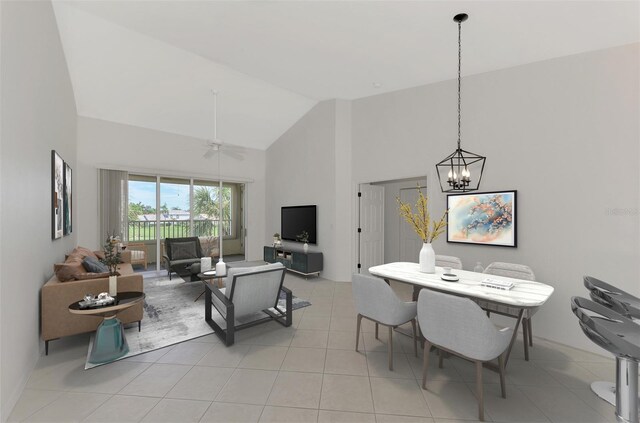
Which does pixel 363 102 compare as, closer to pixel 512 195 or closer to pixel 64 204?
pixel 512 195

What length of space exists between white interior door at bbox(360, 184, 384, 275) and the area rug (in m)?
1.87

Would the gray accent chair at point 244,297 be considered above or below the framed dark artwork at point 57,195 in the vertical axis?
below

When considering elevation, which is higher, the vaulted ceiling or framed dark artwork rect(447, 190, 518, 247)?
the vaulted ceiling

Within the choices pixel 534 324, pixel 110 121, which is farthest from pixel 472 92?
pixel 110 121

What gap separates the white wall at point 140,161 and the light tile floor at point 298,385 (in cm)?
345

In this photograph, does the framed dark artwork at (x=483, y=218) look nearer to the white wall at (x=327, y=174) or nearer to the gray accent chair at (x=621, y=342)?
the gray accent chair at (x=621, y=342)

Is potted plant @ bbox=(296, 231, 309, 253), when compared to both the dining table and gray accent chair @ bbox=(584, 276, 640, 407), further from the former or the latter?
gray accent chair @ bbox=(584, 276, 640, 407)

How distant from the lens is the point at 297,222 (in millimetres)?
6285

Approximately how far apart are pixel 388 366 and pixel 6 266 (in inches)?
125

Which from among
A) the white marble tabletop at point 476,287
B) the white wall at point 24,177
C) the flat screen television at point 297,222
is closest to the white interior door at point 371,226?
the flat screen television at point 297,222

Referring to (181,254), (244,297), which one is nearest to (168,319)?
(244,297)

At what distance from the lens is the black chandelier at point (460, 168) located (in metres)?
2.67

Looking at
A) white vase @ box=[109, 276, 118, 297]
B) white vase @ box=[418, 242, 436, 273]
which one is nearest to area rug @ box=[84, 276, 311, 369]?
white vase @ box=[109, 276, 118, 297]

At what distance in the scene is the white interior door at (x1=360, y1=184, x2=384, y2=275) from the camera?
541 cm
